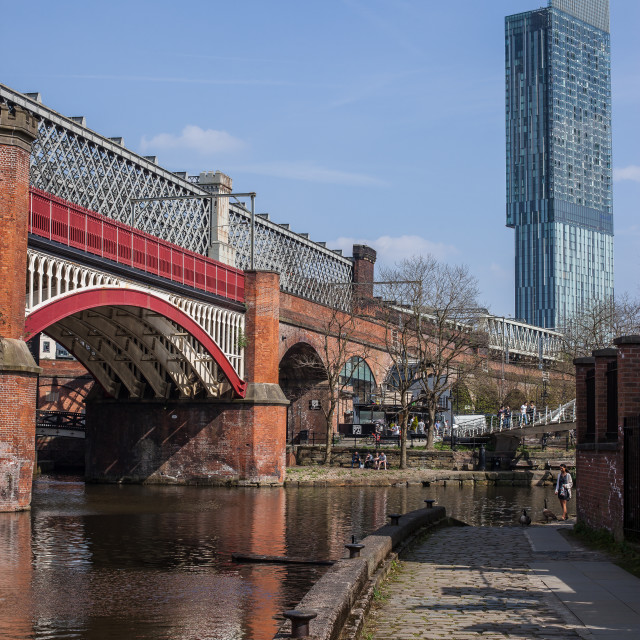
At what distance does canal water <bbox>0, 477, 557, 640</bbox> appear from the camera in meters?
13.3

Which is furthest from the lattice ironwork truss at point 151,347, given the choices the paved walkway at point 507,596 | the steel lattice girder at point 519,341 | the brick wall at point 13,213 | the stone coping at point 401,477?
the steel lattice girder at point 519,341

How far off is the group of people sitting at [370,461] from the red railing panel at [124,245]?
12539mm

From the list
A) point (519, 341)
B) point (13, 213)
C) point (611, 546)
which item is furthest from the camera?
point (519, 341)

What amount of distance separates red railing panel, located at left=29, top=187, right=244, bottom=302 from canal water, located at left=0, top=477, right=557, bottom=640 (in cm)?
775

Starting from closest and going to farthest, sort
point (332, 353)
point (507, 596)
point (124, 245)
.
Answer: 1. point (507, 596)
2. point (124, 245)
3. point (332, 353)

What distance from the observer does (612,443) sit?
17.1m

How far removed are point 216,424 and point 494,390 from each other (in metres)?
39.7

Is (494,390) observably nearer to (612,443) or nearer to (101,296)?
(101,296)

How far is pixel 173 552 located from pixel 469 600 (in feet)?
32.7

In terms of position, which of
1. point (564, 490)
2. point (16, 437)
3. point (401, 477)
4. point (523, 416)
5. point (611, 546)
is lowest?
point (401, 477)

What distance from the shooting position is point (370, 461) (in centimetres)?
5062

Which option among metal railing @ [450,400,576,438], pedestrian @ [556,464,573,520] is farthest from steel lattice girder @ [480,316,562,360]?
pedestrian @ [556,464,573,520]

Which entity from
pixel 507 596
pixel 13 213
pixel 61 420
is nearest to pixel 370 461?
pixel 61 420

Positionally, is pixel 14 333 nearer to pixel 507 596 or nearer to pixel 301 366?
pixel 507 596
